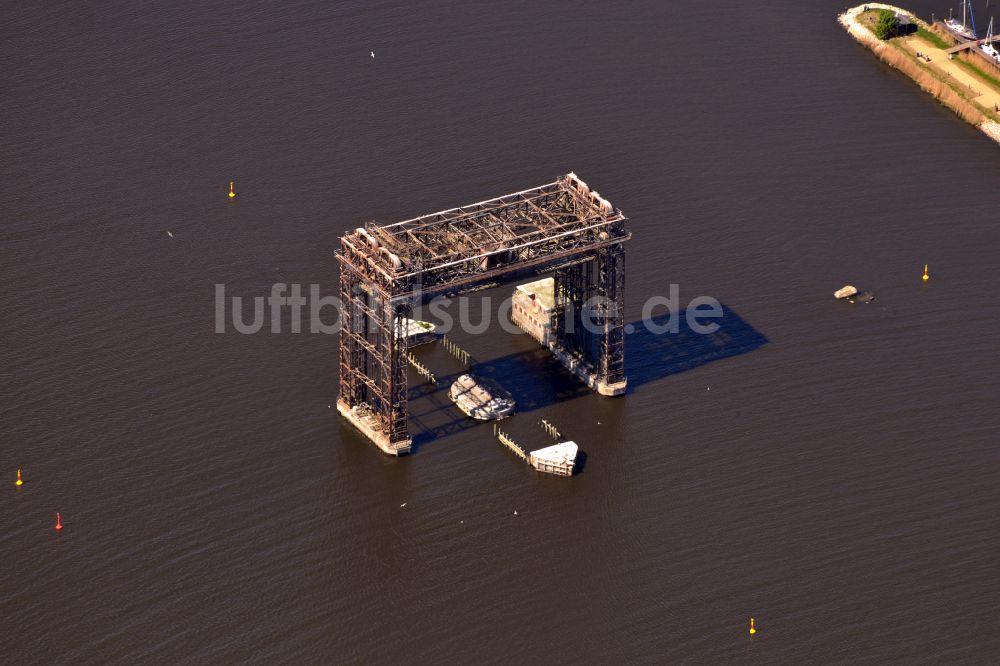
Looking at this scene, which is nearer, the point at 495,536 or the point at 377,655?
the point at 377,655

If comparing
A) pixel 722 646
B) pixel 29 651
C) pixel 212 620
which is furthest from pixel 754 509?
pixel 29 651

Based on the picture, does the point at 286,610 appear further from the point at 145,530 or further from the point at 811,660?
the point at 811,660

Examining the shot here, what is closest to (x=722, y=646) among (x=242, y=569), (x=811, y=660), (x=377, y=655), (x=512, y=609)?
(x=811, y=660)

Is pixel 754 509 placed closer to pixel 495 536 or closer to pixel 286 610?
pixel 495 536

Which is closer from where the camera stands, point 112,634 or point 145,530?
point 112,634

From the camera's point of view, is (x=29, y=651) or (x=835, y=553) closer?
(x=29, y=651)

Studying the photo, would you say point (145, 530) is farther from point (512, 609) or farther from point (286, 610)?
point (512, 609)

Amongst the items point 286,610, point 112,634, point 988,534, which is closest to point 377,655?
point 286,610
